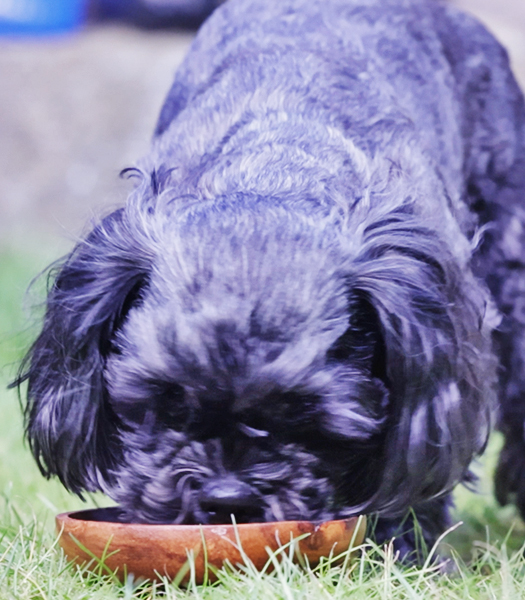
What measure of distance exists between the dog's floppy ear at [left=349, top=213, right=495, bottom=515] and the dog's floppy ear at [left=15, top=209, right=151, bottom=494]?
0.69m

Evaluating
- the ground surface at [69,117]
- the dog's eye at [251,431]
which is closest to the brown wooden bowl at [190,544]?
the dog's eye at [251,431]

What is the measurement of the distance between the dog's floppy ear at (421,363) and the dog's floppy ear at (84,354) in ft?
2.27

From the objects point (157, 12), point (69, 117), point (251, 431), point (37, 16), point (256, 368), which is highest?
point (256, 368)

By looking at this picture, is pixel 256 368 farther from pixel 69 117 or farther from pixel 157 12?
pixel 157 12

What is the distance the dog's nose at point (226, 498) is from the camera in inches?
97.6

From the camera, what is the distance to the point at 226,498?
248cm

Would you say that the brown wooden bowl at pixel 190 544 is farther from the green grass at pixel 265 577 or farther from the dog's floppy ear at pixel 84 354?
the dog's floppy ear at pixel 84 354

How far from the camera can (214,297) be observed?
99.7 inches

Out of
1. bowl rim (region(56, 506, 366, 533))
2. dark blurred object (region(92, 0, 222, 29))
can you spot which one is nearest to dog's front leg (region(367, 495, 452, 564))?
bowl rim (region(56, 506, 366, 533))

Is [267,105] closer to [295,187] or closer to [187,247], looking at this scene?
[295,187]

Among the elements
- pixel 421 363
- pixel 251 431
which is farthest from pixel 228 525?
pixel 421 363

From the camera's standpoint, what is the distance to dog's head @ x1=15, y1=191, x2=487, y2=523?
2.51 metres

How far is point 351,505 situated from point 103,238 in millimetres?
1076

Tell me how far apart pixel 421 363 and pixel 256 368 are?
18.8 inches
